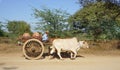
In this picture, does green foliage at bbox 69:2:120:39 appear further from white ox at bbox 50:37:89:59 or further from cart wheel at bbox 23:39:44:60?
cart wheel at bbox 23:39:44:60

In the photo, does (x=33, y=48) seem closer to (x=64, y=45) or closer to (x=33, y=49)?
(x=33, y=49)

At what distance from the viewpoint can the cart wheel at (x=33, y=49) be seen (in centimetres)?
1792

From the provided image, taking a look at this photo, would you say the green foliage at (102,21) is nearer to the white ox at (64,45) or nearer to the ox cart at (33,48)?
the white ox at (64,45)

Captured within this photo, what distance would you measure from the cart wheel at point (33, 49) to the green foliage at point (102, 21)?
6.78m

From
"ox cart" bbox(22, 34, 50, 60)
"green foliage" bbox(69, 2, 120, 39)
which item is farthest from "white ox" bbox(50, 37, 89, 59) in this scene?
"green foliage" bbox(69, 2, 120, 39)

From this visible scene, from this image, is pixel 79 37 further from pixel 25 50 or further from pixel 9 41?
pixel 25 50

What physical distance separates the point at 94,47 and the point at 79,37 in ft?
6.15

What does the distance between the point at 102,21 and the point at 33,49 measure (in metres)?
8.14

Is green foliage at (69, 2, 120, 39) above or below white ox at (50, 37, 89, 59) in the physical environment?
above

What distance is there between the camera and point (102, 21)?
2466cm

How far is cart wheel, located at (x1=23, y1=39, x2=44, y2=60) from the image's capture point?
Result: 58.8 feet

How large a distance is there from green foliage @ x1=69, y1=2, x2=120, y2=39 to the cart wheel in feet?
22.2

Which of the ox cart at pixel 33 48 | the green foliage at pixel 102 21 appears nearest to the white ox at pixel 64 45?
the ox cart at pixel 33 48

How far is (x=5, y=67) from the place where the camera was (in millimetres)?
14750
